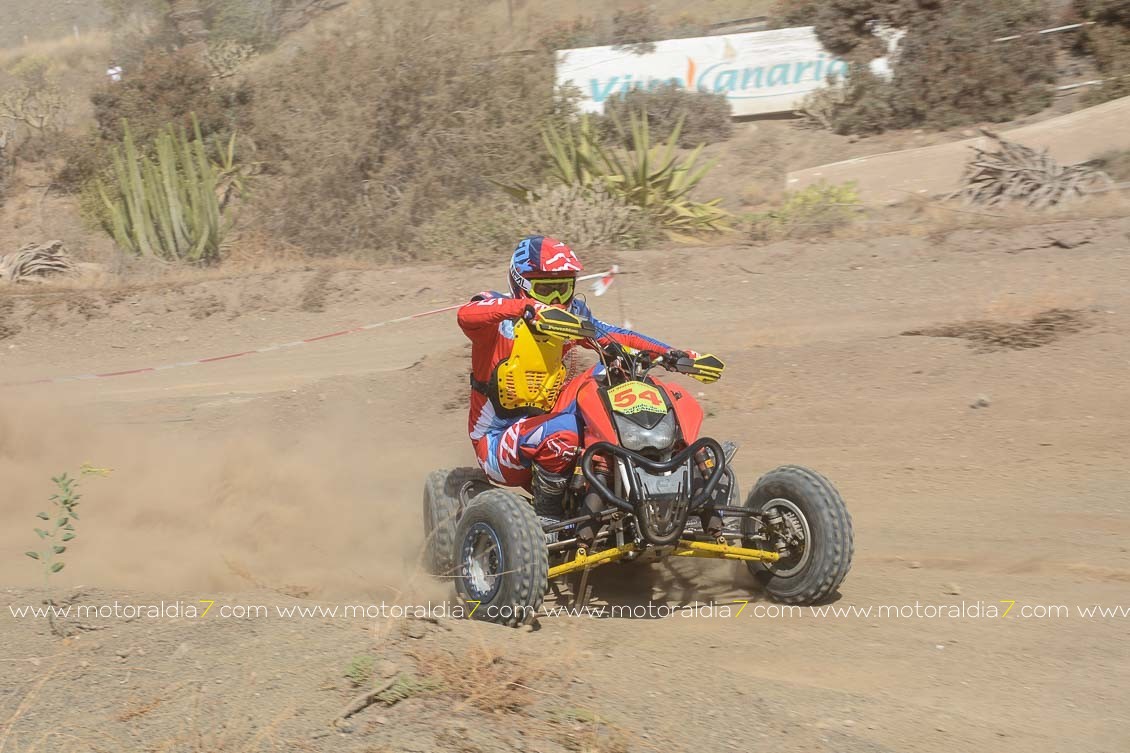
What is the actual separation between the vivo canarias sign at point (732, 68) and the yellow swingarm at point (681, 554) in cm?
2004

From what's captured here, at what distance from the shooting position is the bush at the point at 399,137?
67.9ft

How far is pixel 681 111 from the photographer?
80.4 ft

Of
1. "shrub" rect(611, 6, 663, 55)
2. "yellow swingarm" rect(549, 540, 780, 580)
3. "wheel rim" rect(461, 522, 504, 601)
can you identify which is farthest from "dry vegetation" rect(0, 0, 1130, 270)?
"yellow swingarm" rect(549, 540, 780, 580)

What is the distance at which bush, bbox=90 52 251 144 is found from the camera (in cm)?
2531

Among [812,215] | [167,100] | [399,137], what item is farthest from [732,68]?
[167,100]

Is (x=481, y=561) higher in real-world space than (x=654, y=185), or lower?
lower

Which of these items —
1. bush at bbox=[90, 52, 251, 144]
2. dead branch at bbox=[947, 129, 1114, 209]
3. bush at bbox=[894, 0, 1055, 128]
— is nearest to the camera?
dead branch at bbox=[947, 129, 1114, 209]

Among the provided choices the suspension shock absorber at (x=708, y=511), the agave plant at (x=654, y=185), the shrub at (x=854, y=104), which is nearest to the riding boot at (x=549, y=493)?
the suspension shock absorber at (x=708, y=511)

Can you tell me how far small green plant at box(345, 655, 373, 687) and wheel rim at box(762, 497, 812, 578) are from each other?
7.78ft

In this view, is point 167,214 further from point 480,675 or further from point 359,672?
point 480,675

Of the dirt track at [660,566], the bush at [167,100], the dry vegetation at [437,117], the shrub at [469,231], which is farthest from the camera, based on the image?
the bush at [167,100]

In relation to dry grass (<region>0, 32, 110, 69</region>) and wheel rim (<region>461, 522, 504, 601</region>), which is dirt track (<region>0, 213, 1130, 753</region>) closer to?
wheel rim (<region>461, 522, 504, 601</region>)

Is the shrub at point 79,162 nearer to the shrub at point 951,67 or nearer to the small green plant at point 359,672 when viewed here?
the shrub at point 951,67

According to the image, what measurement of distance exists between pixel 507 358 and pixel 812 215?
10.4m
